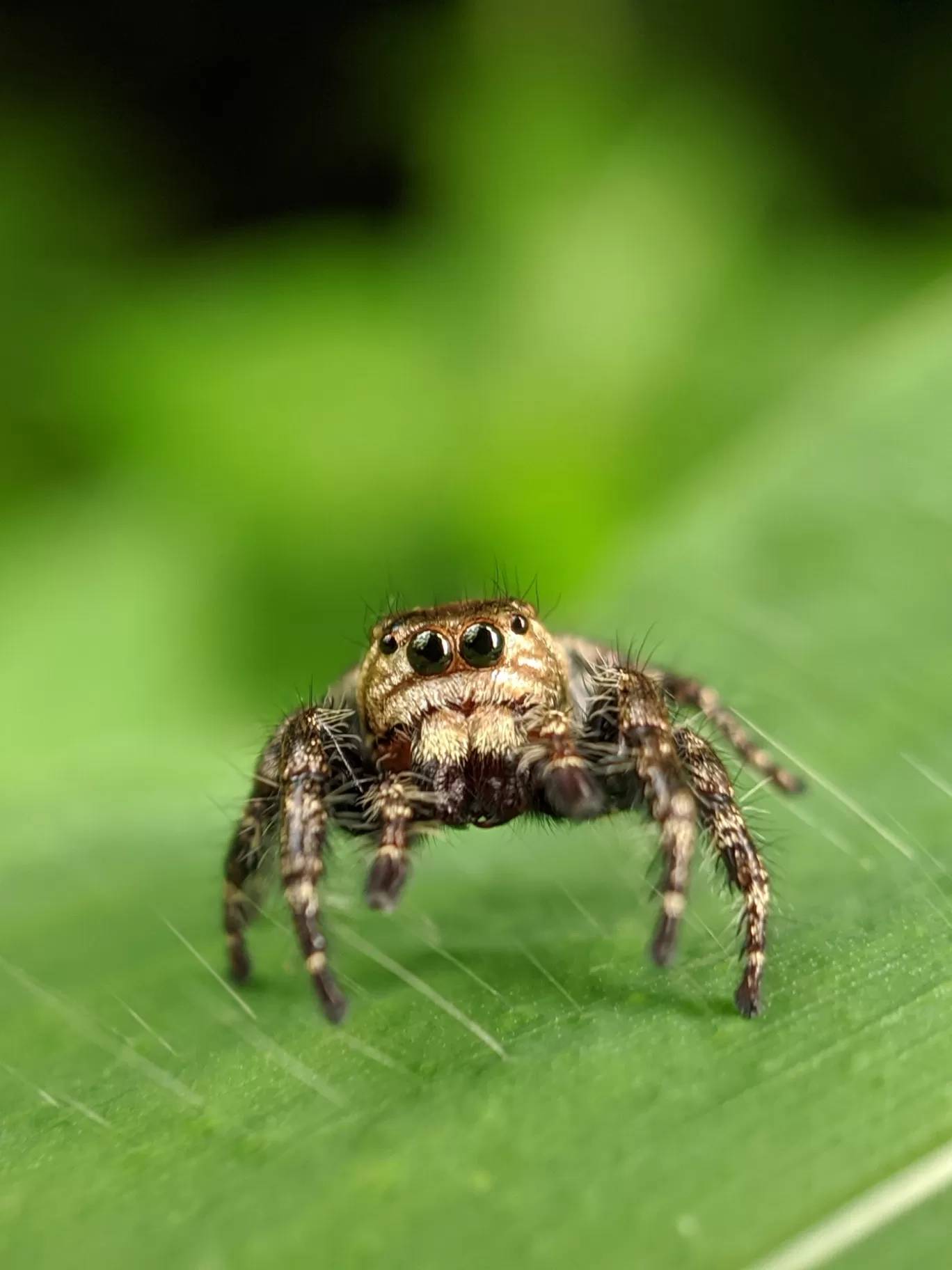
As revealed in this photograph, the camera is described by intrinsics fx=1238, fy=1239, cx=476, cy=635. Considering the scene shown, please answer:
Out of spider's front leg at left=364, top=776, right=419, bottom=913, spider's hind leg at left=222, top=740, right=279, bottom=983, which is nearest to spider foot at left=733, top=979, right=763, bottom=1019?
spider's front leg at left=364, top=776, right=419, bottom=913

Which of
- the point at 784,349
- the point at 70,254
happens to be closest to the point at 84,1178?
the point at 784,349

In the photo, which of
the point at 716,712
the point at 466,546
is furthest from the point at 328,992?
the point at 466,546

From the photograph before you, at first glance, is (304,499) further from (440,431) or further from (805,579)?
(805,579)

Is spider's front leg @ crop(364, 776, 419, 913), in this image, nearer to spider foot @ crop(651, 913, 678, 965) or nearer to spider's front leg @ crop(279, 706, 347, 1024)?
spider's front leg @ crop(279, 706, 347, 1024)

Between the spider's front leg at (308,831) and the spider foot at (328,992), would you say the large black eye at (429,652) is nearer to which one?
the spider's front leg at (308,831)

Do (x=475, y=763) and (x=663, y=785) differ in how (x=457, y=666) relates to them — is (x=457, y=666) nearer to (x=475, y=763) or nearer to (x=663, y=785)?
(x=475, y=763)
